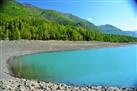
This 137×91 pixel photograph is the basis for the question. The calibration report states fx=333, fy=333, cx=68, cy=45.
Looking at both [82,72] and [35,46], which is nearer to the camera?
[82,72]

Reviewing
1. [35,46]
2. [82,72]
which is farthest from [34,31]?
[82,72]

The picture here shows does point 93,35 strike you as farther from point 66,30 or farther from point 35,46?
point 35,46

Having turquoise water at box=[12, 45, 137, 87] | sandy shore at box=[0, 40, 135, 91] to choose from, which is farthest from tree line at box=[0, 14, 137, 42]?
turquoise water at box=[12, 45, 137, 87]

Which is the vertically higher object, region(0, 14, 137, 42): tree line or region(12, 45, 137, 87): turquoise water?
region(0, 14, 137, 42): tree line

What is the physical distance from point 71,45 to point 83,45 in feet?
14.3

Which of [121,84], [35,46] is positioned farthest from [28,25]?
[121,84]

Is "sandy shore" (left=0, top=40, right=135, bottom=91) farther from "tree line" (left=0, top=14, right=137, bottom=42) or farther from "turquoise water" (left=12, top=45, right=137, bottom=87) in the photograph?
"turquoise water" (left=12, top=45, right=137, bottom=87)

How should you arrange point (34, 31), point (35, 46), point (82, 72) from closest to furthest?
point (82, 72)
point (35, 46)
point (34, 31)

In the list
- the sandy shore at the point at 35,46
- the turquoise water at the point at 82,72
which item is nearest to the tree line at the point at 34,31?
the sandy shore at the point at 35,46

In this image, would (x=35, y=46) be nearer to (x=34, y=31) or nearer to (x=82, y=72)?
(x=34, y=31)

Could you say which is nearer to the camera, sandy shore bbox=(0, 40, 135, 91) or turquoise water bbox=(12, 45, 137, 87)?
turquoise water bbox=(12, 45, 137, 87)

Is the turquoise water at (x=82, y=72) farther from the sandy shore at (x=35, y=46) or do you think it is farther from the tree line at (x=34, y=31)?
the tree line at (x=34, y=31)

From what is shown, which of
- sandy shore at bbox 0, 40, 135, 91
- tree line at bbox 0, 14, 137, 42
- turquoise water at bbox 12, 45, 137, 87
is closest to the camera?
turquoise water at bbox 12, 45, 137, 87

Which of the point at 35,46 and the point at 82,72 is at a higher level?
the point at 35,46
